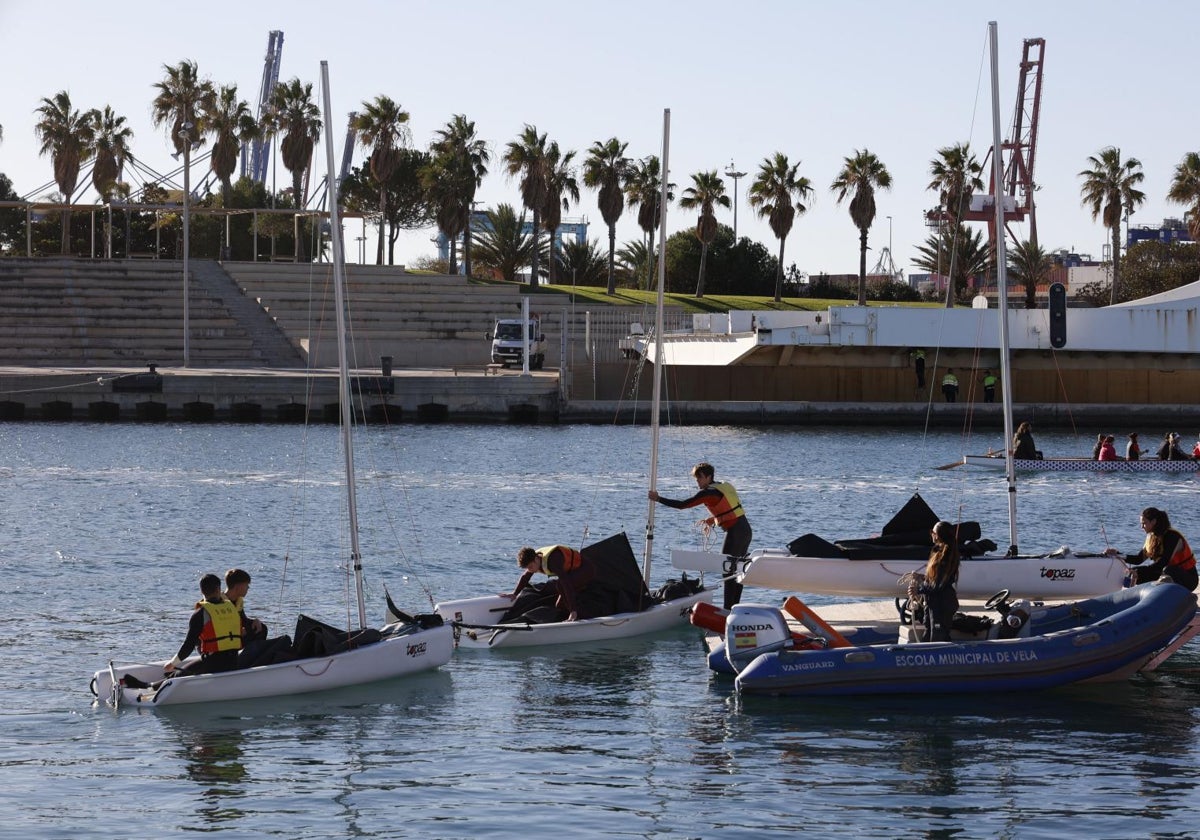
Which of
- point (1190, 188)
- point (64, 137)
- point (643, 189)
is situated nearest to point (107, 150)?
point (64, 137)

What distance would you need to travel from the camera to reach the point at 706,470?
19234 millimetres

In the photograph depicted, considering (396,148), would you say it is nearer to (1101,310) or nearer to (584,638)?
(1101,310)

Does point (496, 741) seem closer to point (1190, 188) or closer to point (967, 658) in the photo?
point (967, 658)

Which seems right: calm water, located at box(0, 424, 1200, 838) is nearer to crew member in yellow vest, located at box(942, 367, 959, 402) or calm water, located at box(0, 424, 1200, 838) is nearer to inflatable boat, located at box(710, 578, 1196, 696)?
inflatable boat, located at box(710, 578, 1196, 696)

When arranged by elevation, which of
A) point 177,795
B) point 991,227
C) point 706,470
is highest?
point 991,227

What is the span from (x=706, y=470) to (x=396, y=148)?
72722mm

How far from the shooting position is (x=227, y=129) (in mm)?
91312

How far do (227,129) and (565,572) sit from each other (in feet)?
253

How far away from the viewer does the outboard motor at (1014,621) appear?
17297 millimetres

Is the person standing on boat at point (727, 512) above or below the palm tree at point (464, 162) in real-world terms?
below

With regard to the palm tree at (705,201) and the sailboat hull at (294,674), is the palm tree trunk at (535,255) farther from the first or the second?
the sailboat hull at (294,674)

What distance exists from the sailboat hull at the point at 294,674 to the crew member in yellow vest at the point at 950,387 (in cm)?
4528

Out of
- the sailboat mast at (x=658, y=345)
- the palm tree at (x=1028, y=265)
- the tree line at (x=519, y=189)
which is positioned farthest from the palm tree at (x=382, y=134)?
the sailboat mast at (x=658, y=345)

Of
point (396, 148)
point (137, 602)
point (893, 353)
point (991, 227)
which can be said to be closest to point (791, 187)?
point (991, 227)
